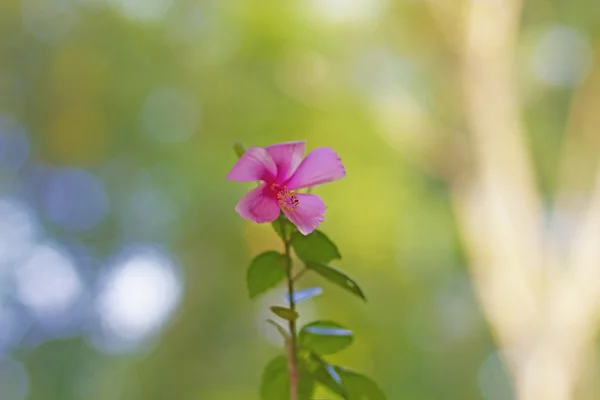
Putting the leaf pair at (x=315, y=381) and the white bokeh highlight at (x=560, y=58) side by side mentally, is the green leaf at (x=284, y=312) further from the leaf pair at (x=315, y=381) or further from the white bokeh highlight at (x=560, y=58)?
the white bokeh highlight at (x=560, y=58)

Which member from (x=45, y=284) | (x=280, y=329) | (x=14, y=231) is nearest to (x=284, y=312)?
(x=280, y=329)

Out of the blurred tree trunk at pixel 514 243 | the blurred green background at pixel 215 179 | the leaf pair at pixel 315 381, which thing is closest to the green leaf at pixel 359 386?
the leaf pair at pixel 315 381

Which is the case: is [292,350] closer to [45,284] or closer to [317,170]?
[317,170]

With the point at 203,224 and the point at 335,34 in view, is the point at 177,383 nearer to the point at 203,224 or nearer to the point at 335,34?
the point at 203,224

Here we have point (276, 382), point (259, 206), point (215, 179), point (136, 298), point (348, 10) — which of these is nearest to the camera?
point (259, 206)

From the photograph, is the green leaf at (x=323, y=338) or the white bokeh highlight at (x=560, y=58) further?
the white bokeh highlight at (x=560, y=58)

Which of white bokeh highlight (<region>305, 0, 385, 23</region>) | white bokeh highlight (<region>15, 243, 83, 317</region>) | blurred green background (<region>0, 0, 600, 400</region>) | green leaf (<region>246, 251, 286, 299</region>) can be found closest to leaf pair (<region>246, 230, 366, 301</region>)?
green leaf (<region>246, 251, 286, 299</region>)

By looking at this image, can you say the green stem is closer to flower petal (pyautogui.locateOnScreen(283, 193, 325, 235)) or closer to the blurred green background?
flower petal (pyautogui.locateOnScreen(283, 193, 325, 235))
